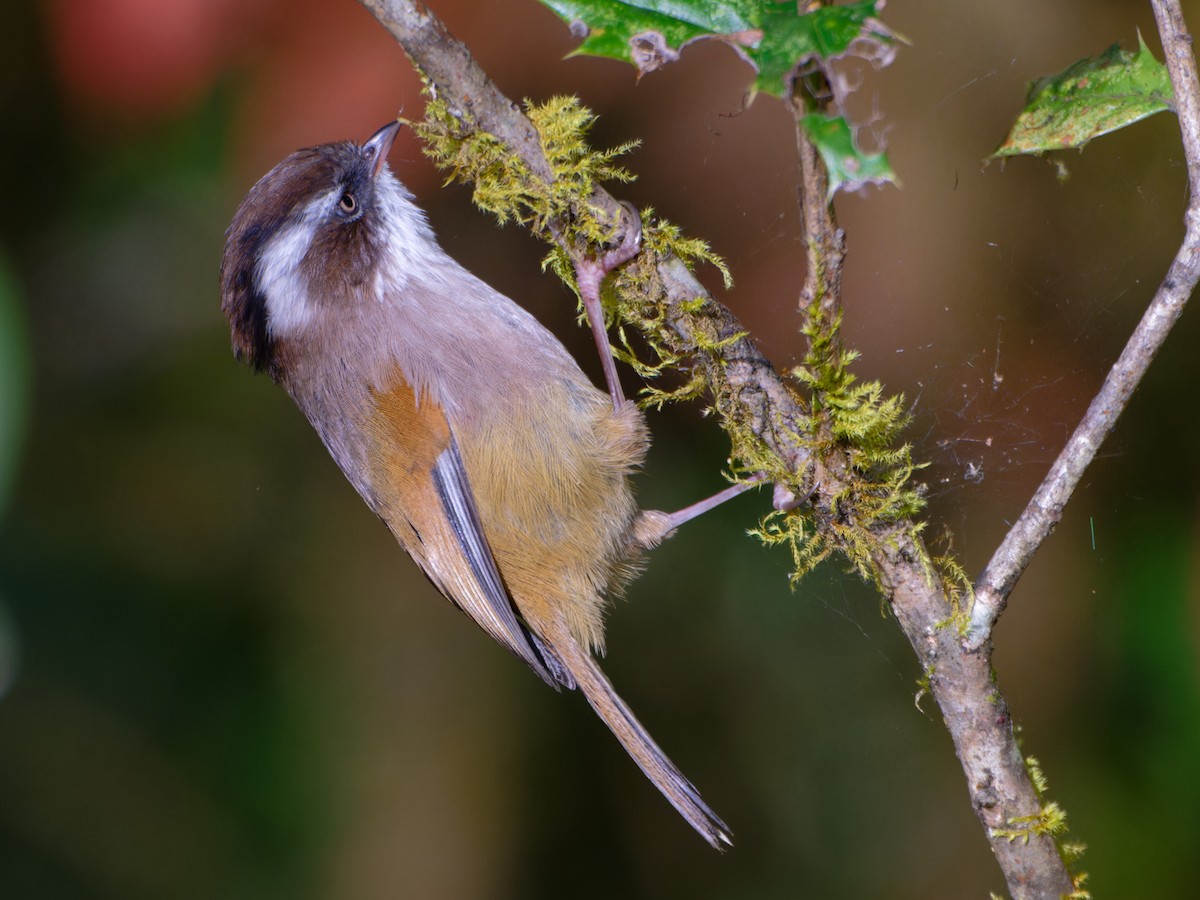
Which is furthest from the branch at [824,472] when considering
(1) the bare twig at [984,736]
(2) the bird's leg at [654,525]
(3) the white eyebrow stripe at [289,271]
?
(3) the white eyebrow stripe at [289,271]

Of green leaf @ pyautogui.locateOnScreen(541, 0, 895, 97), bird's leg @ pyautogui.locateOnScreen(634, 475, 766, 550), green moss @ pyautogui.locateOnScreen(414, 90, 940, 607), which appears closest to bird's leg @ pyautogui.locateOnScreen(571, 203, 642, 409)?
green moss @ pyautogui.locateOnScreen(414, 90, 940, 607)

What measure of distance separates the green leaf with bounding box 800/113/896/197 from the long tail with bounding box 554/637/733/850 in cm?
164

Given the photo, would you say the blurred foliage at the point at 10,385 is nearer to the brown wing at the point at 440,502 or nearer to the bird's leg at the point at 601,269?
the brown wing at the point at 440,502

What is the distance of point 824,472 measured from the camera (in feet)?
7.07

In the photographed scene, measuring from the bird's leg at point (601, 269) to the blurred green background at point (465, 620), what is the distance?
0.82 metres

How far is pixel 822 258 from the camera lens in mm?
1861

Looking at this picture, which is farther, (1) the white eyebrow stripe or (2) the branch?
(1) the white eyebrow stripe

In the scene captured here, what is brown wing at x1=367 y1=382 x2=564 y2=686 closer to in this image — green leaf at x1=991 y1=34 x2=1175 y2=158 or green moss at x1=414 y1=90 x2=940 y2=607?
green moss at x1=414 y1=90 x2=940 y2=607

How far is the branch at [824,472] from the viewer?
76.7 inches

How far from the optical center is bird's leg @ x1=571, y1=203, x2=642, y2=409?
7.32 feet

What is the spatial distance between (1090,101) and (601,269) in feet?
3.45

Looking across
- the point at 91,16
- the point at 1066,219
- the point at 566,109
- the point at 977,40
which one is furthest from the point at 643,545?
the point at 91,16

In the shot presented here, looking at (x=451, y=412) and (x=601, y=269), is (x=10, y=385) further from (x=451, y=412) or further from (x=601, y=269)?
(x=601, y=269)

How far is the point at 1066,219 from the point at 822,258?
1443mm
